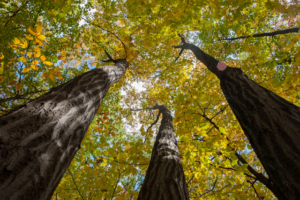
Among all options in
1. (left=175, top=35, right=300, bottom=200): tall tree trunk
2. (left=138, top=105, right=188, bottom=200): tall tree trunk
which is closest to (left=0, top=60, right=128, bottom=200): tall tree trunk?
(left=138, top=105, right=188, bottom=200): tall tree trunk

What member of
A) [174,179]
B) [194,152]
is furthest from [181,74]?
[174,179]

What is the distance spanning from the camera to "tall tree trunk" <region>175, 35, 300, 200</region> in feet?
3.95

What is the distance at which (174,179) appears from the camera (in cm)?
185

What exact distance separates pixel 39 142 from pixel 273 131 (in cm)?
240

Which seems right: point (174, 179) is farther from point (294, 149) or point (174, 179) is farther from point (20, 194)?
point (20, 194)

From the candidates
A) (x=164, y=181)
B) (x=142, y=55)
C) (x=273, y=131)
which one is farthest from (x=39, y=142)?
(x=142, y=55)

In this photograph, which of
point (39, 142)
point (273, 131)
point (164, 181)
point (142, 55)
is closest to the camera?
point (39, 142)

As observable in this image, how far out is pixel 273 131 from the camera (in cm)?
149

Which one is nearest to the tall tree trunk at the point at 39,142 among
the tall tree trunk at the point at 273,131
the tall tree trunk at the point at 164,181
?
the tall tree trunk at the point at 164,181

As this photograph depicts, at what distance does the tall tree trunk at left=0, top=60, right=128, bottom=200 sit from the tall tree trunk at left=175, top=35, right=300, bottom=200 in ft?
6.95

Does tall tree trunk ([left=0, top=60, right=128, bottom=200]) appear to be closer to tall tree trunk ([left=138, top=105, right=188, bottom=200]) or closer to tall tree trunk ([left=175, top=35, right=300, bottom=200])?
tall tree trunk ([left=138, top=105, right=188, bottom=200])

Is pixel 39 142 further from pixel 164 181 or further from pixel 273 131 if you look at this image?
pixel 273 131

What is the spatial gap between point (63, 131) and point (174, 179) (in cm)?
157

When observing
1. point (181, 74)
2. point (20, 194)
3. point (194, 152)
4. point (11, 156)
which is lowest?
point (20, 194)
